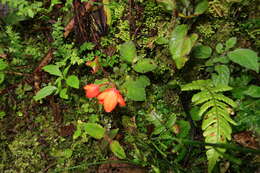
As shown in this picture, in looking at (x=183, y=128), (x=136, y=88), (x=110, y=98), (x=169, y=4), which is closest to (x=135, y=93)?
(x=136, y=88)

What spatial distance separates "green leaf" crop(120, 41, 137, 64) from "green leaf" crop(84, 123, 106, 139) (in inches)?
21.5

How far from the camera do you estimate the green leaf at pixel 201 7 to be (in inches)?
64.1

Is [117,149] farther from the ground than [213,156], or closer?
closer

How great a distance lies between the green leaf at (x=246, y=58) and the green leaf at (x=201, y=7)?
35cm

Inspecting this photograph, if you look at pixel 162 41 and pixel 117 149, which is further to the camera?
pixel 162 41

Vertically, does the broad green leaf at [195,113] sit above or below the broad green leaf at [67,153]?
above

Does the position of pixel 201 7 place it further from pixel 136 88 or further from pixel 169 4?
pixel 136 88

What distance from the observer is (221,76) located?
1.70 meters

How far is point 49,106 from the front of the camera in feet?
6.94

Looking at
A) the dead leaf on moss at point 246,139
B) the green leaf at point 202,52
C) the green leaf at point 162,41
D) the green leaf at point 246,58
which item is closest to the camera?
the green leaf at point 246,58

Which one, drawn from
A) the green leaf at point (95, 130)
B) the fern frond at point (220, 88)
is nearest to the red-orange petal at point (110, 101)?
the green leaf at point (95, 130)

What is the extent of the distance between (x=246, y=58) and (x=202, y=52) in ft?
1.00

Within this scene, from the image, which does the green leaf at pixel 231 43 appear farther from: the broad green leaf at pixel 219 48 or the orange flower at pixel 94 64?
the orange flower at pixel 94 64

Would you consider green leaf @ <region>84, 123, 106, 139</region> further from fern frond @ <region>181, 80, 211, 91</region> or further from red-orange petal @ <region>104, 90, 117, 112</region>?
fern frond @ <region>181, 80, 211, 91</region>
